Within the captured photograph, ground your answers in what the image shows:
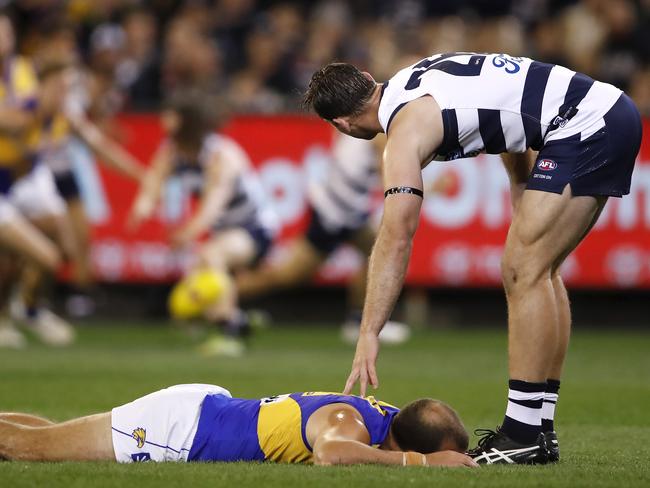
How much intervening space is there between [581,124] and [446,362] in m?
5.73

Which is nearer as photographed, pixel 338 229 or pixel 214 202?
pixel 214 202

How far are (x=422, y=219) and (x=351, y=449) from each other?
32.1 feet

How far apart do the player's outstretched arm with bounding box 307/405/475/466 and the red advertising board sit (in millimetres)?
9450

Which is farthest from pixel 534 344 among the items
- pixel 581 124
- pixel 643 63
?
pixel 643 63

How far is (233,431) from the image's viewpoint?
18.2 ft

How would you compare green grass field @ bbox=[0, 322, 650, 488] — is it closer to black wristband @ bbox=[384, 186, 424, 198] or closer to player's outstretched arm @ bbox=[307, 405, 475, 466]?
player's outstretched arm @ bbox=[307, 405, 475, 466]

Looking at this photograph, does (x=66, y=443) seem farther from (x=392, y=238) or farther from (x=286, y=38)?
(x=286, y=38)

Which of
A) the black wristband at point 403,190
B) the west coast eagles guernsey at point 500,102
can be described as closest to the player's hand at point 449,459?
the black wristband at point 403,190

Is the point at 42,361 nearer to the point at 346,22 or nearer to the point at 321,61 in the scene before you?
the point at 321,61

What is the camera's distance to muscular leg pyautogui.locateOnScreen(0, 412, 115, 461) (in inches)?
220

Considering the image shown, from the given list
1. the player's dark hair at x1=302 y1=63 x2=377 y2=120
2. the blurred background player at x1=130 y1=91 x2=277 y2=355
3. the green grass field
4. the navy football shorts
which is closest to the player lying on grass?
the green grass field

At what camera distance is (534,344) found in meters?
5.86

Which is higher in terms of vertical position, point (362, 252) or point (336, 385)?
point (362, 252)

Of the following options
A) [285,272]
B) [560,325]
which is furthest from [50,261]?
[560,325]
